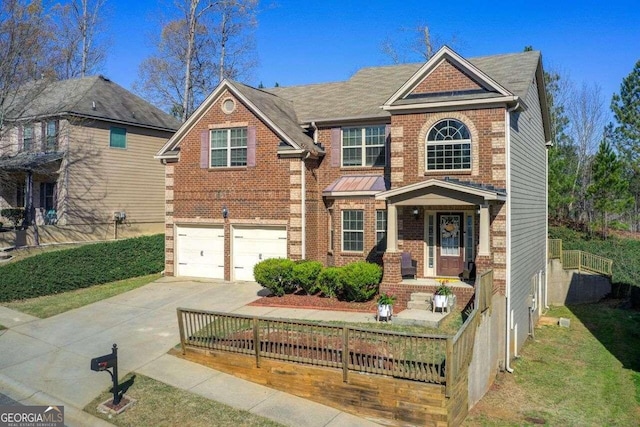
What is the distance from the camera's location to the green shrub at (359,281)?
48.3 ft

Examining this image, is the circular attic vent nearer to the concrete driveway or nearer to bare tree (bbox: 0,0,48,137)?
the concrete driveway

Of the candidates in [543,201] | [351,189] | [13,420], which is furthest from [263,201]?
[543,201]

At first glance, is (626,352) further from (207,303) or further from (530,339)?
(207,303)

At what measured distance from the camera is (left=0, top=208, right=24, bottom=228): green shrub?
1009 inches

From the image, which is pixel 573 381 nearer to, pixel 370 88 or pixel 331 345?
pixel 331 345

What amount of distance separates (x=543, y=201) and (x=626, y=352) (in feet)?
24.9

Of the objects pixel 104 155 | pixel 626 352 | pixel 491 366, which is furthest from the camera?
pixel 104 155

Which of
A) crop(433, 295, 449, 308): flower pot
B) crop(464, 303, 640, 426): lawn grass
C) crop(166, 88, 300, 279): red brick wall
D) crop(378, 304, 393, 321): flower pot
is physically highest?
crop(166, 88, 300, 279): red brick wall

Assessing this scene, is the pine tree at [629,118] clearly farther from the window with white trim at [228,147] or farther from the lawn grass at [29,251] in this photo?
the lawn grass at [29,251]

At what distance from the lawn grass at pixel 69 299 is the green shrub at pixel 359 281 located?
7991 millimetres

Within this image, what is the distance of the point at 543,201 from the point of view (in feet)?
72.1

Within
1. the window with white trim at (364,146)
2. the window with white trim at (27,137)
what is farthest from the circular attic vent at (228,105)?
the window with white trim at (27,137)

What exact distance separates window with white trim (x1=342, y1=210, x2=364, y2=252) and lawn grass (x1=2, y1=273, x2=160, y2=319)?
7.67 metres

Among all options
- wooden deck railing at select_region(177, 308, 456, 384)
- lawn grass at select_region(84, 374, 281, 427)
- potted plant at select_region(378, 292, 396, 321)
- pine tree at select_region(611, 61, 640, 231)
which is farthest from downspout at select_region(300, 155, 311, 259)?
pine tree at select_region(611, 61, 640, 231)
